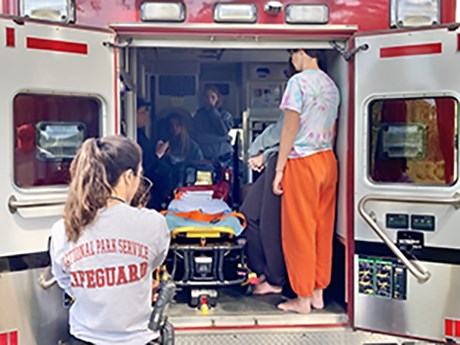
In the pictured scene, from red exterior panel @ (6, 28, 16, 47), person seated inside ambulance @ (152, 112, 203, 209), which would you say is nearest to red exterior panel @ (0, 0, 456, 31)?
red exterior panel @ (6, 28, 16, 47)

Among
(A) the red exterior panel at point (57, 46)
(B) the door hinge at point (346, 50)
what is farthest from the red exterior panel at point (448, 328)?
(A) the red exterior panel at point (57, 46)

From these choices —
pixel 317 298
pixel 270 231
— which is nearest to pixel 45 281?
pixel 270 231

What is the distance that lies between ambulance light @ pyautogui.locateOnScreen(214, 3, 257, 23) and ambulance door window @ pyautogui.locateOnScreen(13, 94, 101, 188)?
30.3 inches

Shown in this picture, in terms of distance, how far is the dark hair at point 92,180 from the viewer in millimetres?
→ 2107

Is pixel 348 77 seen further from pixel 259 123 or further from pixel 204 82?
pixel 204 82

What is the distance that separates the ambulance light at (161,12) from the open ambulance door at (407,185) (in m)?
0.95

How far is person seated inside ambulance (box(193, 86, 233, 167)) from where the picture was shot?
618cm

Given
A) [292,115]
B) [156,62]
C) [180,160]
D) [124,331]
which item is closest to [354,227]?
[292,115]

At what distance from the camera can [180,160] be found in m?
5.55

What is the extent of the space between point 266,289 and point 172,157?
1.93m

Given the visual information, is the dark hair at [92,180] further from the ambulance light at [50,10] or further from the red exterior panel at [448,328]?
the red exterior panel at [448,328]

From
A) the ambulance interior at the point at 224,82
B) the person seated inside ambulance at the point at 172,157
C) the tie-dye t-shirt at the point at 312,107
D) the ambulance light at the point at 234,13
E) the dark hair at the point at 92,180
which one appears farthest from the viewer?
the ambulance interior at the point at 224,82

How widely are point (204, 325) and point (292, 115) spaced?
1.27 metres

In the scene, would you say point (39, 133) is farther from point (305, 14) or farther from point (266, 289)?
point (266, 289)
